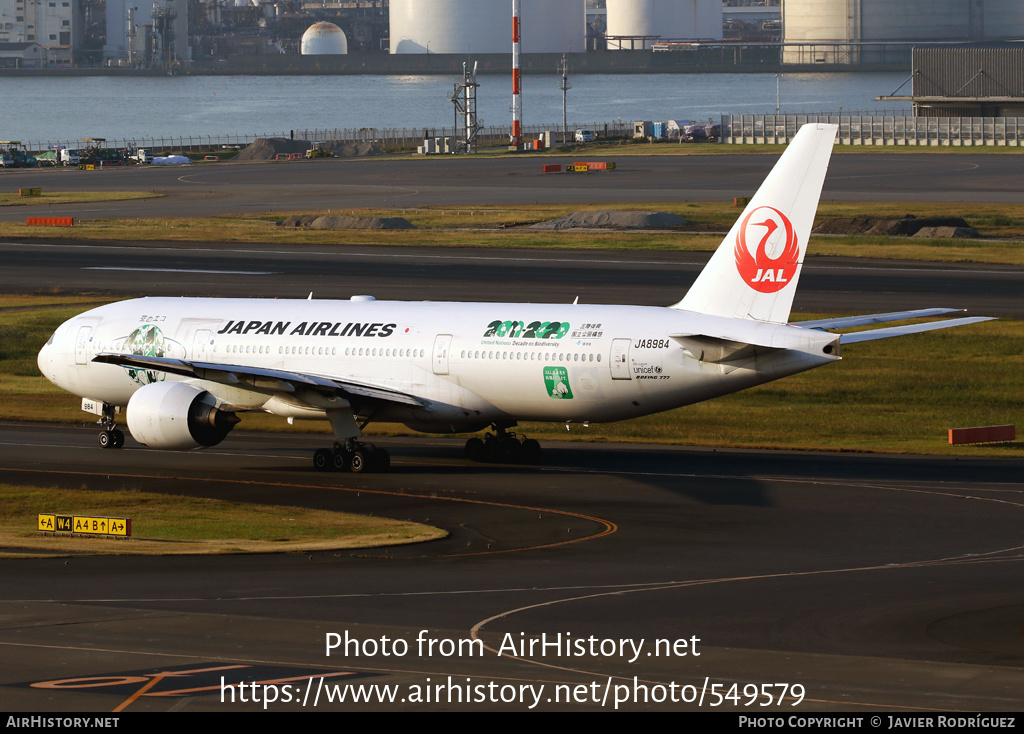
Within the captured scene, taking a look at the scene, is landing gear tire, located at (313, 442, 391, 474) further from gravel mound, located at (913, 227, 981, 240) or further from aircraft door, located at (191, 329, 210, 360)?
gravel mound, located at (913, 227, 981, 240)

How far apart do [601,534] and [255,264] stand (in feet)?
220

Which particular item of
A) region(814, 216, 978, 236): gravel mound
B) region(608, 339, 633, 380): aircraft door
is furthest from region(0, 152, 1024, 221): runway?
region(608, 339, 633, 380): aircraft door

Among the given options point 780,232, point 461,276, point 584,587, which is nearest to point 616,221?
point 461,276

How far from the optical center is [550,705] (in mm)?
21438

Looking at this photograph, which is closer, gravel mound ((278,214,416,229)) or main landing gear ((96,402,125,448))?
main landing gear ((96,402,125,448))

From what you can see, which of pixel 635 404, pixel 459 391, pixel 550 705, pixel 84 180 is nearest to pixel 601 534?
pixel 635 404

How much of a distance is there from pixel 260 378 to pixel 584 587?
17935 millimetres

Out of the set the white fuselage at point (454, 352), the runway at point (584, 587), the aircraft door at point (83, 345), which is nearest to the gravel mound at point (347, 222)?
the white fuselage at point (454, 352)

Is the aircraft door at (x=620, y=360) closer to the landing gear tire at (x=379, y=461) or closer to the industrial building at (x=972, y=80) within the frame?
the landing gear tire at (x=379, y=461)

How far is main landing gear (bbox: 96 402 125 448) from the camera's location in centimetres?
5272

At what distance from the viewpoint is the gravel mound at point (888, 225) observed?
112 metres

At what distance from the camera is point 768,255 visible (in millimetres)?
43094

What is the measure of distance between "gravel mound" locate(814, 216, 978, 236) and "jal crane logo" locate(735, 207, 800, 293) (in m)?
71.8
